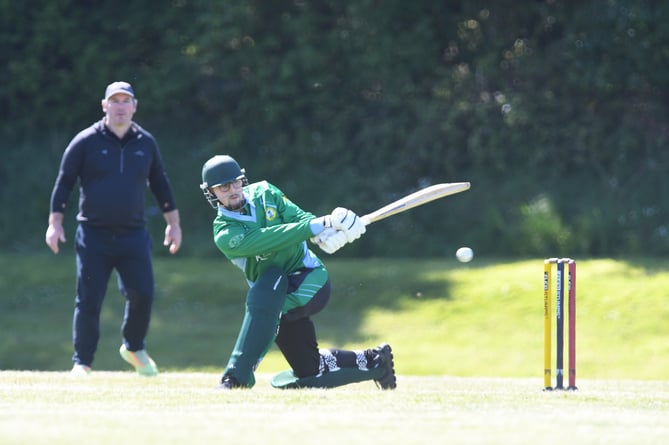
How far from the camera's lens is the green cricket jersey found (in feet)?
24.5

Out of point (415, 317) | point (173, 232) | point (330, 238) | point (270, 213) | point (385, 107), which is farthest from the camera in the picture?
point (385, 107)

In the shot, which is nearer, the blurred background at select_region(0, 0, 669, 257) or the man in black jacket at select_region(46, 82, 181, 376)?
the man in black jacket at select_region(46, 82, 181, 376)

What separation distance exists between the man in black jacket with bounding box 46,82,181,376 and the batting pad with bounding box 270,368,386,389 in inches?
67.6

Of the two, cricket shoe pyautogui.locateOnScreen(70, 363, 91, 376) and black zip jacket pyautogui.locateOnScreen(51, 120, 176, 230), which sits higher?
black zip jacket pyautogui.locateOnScreen(51, 120, 176, 230)

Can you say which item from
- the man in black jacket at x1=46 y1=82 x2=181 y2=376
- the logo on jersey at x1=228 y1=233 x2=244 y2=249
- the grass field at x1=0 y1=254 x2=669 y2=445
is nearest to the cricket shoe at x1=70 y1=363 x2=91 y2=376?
the man in black jacket at x1=46 y1=82 x2=181 y2=376

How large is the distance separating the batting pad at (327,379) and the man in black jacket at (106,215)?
1718 millimetres

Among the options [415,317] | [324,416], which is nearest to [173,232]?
[324,416]

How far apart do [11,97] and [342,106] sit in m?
4.55

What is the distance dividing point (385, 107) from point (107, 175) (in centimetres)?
870

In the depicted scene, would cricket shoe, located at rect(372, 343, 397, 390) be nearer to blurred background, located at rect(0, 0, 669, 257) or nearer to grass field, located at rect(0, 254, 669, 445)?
grass field, located at rect(0, 254, 669, 445)

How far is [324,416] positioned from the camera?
20.4 feet

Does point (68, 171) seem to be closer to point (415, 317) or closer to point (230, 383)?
point (230, 383)

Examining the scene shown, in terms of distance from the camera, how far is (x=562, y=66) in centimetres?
1653

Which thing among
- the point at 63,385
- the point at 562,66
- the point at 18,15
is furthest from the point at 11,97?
the point at 63,385
